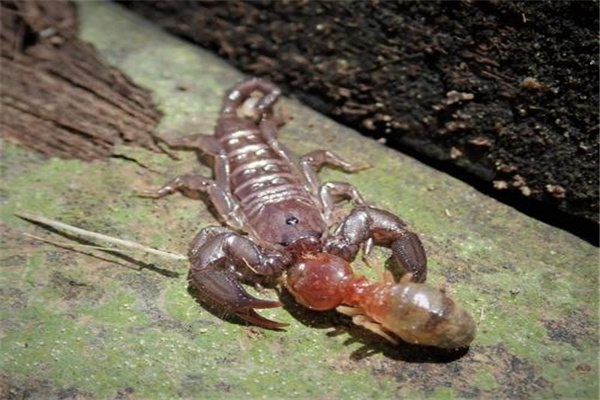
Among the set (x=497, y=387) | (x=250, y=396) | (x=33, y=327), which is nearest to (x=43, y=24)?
(x=33, y=327)

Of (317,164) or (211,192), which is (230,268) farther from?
(317,164)

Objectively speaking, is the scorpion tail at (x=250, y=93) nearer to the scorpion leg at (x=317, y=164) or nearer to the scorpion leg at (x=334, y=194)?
the scorpion leg at (x=317, y=164)

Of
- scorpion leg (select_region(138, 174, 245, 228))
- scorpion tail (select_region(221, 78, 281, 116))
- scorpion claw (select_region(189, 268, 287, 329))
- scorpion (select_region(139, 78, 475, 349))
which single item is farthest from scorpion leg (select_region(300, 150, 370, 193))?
scorpion claw (select_region(189, 268, 287, 329))

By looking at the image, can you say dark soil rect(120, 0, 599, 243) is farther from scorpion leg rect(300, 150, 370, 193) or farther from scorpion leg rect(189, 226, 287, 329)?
scorpion leg rect(189, 226, 287, 329)

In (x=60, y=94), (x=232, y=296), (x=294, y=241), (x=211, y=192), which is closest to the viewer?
(x=232, y=296)

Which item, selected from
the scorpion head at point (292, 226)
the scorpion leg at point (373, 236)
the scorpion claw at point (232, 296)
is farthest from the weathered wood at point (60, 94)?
the scorpion leg at point (373, 236)

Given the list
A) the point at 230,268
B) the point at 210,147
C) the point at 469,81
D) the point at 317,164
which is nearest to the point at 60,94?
the point at 210,147
